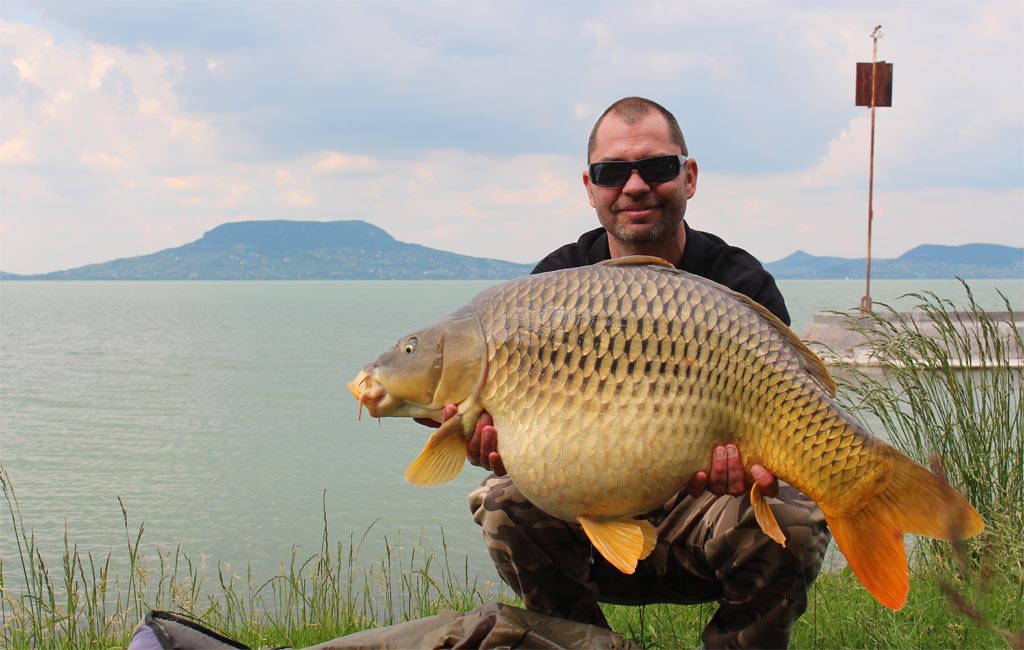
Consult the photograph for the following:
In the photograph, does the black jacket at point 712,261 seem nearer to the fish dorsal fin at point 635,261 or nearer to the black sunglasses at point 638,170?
the black sunglasses at point 638,170

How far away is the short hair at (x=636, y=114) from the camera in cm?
253

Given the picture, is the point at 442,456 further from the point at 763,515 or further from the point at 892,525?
the point at 892,525

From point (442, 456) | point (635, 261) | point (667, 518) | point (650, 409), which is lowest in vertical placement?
point (667, 518)

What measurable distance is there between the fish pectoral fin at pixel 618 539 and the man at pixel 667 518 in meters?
0.16

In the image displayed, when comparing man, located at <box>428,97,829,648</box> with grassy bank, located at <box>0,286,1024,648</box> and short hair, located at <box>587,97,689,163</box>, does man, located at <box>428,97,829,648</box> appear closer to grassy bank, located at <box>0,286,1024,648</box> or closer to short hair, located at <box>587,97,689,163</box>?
short hair, located at <box>587,97,689,163</box>

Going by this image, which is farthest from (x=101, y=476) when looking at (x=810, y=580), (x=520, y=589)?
(x=810, y=580)

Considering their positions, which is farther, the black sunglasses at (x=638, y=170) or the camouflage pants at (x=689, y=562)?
the black sunglasses at (x=638, y=170)

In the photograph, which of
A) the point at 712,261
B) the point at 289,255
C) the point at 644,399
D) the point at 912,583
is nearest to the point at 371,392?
the point at 644,399

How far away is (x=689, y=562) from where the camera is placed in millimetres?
2268

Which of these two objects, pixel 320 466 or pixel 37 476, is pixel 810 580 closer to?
pixel 320 466

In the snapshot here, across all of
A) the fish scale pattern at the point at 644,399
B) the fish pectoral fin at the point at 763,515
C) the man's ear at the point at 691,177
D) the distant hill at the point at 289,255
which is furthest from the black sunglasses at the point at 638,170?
the distant hill at the point at 289,255

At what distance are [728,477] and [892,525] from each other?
1.03 ft

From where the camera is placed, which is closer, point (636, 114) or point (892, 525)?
point (892, 525)

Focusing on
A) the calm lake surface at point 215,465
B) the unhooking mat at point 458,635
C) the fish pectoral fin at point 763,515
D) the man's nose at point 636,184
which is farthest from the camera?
the calm lake surface at point 215,465
